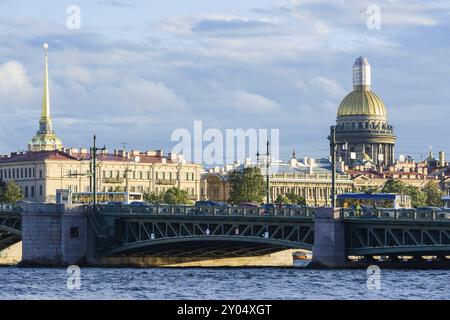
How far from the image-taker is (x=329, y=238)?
268 ft

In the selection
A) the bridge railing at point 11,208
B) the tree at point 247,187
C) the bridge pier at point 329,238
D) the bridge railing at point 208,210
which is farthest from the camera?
the tree at point 247,187

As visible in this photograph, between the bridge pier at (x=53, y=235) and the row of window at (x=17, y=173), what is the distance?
3232 inches

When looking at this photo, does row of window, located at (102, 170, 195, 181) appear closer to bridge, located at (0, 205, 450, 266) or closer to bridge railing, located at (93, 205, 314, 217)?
bridge, located at (0, 205, 450, 266)

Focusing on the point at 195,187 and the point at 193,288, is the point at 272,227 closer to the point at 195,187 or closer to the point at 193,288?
the point at 193,288

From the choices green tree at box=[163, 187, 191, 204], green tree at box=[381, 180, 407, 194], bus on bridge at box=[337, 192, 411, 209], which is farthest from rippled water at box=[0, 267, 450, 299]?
green tree at box=[381, 180, 407, 194]

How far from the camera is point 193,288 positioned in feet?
230

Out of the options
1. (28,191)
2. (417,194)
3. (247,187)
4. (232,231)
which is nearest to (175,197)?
(247,187)

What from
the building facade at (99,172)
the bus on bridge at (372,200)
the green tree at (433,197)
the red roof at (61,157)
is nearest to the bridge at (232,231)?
the bus on bridge at (372,200)

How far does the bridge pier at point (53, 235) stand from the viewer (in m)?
94.1

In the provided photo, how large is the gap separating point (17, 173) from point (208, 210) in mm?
93643

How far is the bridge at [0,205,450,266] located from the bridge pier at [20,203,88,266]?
56mm

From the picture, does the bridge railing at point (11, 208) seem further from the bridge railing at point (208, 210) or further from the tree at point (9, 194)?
Result: the tree at point (9, 194)
